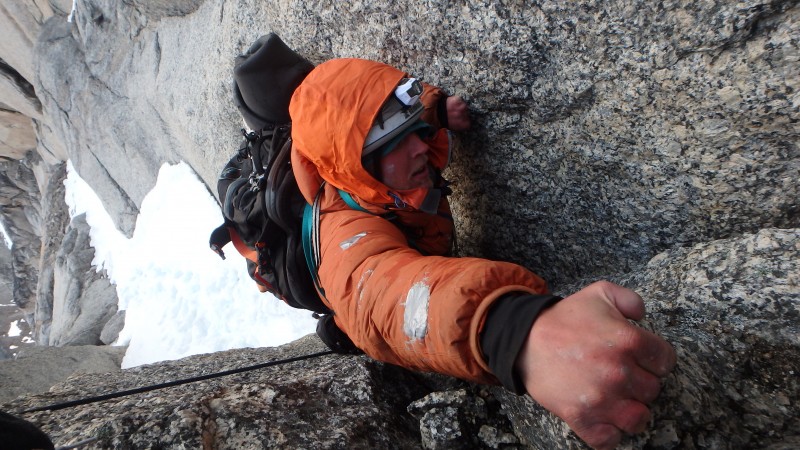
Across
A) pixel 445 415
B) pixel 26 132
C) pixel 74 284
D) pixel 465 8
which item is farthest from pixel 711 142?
pixel 26 132

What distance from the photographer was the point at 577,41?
97.3 inches

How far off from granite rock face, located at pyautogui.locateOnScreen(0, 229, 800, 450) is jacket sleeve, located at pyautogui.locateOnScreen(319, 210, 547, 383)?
0.44 m

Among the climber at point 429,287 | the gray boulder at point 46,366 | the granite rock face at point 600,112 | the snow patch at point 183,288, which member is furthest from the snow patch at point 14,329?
the climber at point 429,287

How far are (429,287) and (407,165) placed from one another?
113cm

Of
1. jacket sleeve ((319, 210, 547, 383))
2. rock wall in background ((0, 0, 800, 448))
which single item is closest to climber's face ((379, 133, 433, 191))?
jacket sleeve ((319, 210, 547, 383))

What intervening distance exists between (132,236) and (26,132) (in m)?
8.03

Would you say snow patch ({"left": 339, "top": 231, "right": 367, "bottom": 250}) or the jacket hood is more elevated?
the jacket hood

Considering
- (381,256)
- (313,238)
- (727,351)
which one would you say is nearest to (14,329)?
(313,238)

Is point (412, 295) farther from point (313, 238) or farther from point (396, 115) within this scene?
point (396, 115)

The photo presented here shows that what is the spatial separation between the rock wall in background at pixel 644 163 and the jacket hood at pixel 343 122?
67 centimetres

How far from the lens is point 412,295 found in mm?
1874

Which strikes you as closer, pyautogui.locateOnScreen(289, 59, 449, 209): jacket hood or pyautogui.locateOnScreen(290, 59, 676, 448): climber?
pyautogui.locateOnScreen(290, 59, 676, 448): climber

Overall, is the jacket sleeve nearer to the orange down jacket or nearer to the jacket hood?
the orange down jacket

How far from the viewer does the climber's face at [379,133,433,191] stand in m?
2.75
